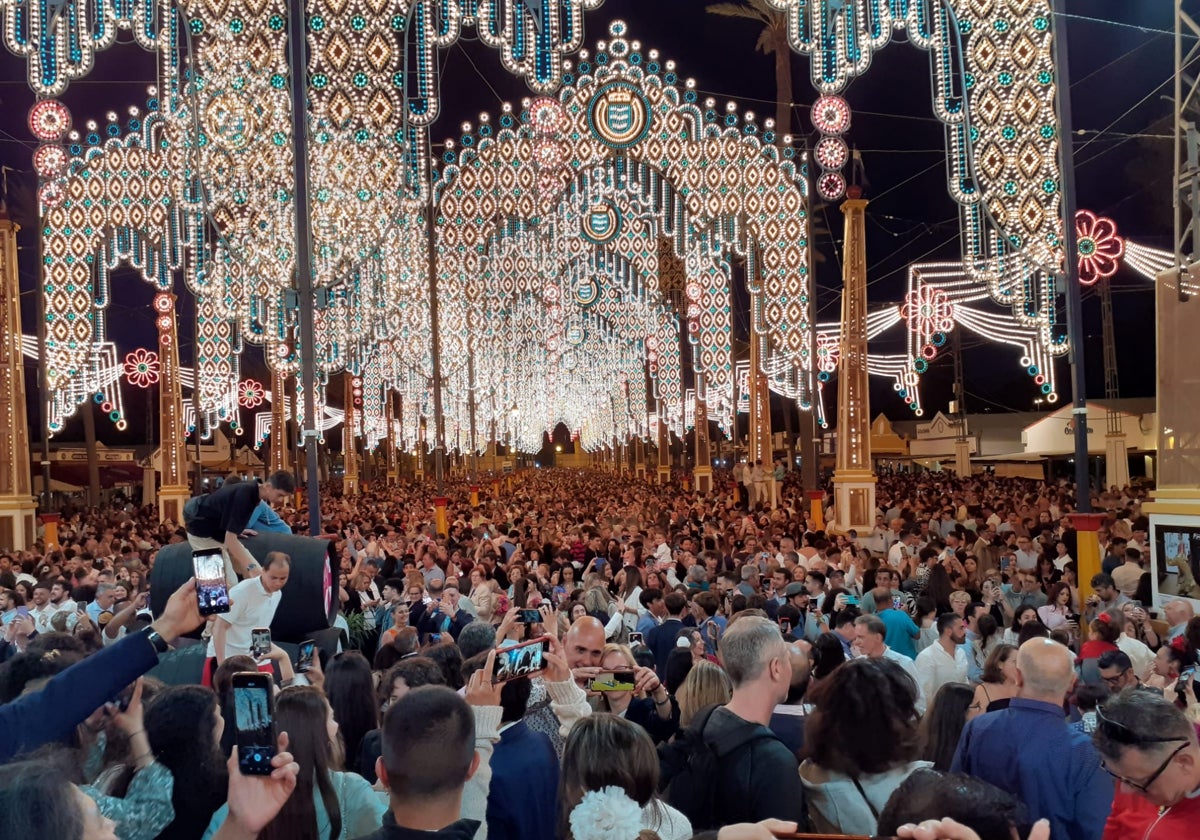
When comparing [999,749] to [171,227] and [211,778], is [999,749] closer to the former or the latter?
[211,778]

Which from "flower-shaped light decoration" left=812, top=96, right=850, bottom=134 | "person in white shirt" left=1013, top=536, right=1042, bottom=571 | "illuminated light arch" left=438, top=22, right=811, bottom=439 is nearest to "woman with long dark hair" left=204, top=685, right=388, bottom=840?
"person in white shirt" left=1013, top=536, right=1042, bottom=571

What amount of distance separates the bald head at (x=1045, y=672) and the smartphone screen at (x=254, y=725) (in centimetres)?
285

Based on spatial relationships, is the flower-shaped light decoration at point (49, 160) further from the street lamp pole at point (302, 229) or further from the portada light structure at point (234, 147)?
the street lamp pole at point (302, 229)

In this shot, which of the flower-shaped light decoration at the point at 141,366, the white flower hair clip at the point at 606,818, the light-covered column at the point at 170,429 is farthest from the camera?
the flower-shaped light decoration at the point at 141,366

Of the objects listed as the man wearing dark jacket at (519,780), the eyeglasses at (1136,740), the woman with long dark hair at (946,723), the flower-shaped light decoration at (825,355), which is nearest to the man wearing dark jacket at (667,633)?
the woman with long dark hair at (946,723)

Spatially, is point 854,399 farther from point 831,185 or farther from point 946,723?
point 946,723

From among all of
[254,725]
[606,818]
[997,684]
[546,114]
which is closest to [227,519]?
[254,725]

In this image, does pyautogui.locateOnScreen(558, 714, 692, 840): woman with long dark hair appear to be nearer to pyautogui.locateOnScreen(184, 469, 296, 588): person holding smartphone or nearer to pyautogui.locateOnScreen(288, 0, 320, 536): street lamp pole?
pyautogui.locateOnScreen(184, 469, 296, 588): person holding smartphone

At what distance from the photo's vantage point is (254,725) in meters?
3.00

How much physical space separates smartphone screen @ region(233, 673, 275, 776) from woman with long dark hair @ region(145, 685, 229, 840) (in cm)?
70

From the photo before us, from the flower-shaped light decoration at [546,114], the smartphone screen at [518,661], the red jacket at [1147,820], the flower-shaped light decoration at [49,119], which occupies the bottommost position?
the red jacket at [1147,820]

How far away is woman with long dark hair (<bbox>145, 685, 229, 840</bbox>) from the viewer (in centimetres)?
361

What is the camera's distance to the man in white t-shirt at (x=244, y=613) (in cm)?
639

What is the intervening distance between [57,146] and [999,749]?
62.6 ft
